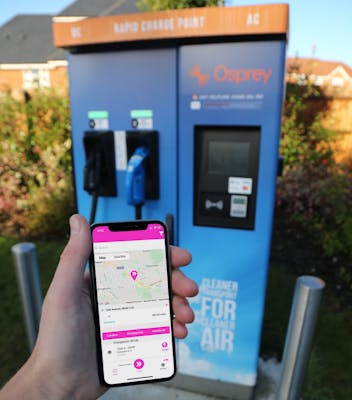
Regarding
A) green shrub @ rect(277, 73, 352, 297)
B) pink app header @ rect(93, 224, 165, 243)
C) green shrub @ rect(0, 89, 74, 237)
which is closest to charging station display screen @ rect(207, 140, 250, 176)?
pink app header @ rect(93, 224, 165, 243)

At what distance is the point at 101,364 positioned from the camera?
1.13 meters

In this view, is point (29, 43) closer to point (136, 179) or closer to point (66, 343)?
point (136, 179)

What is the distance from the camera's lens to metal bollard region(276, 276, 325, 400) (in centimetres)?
170

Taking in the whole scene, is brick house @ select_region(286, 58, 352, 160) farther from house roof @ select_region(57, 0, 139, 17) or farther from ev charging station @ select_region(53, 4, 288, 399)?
ev charging station @ select_region(53, 4, 288, 399)

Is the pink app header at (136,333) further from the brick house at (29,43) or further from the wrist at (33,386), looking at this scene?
the brick house at (29,43)

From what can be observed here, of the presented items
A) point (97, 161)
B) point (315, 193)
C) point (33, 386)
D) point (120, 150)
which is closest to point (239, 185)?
point (120, 150)

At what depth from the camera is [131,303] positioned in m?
1.16

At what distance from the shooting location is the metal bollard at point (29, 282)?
6.46ft

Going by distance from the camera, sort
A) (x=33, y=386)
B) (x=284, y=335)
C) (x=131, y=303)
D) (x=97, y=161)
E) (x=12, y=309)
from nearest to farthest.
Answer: (x=33, y=386)
(x=131, y=303)
(x=97, y=161)
(x=284, y=335)
(x=12, y=309)

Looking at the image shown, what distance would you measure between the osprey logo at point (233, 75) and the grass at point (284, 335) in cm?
130

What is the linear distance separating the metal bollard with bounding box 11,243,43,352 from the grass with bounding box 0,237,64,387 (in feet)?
0.44

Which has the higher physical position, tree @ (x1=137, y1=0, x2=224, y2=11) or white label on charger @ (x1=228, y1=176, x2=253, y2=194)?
tree @ (x1=137, y1=0, x2=224, y2=11)

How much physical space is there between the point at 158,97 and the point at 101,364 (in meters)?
1.29

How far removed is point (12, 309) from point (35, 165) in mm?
2854
